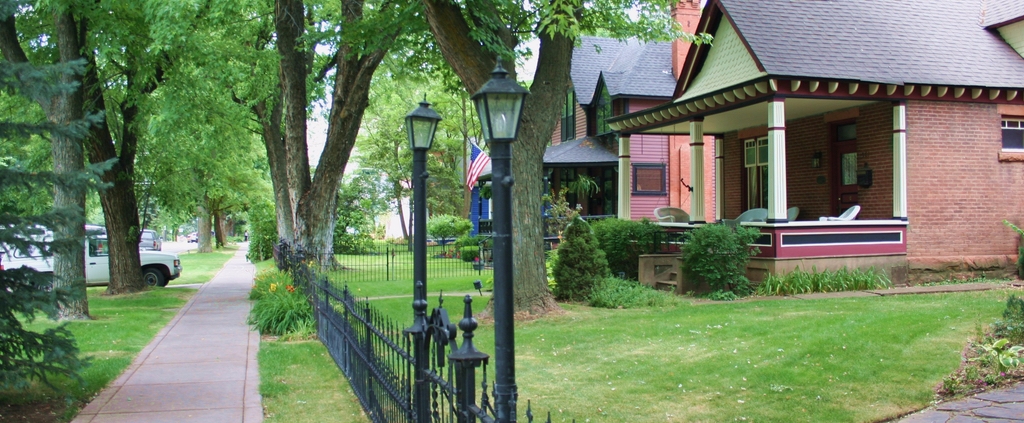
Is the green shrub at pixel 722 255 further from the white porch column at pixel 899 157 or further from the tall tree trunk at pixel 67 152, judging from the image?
the tall tree trunk at pixel 67 152

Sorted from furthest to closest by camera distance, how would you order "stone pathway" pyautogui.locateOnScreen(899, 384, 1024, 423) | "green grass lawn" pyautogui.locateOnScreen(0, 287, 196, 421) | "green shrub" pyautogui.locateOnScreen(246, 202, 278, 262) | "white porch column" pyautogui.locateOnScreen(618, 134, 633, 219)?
1. "green shrub" pyautogui.locateOnScreen(246, 202, 278, 262)
2. "white porch column" pyautogui.locateOnScreen(618, 134, 633, 219)
3. "green grass lawn" pyautogui.locateOnScreen(0, 287, 196, 421)
4. "stone pathway" pyautogui.locateOnScreen(899, 384, 1024, 423)

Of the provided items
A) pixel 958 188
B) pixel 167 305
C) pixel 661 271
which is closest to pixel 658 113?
pixel 661 271

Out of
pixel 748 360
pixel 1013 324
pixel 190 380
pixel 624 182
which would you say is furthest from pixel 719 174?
pixel 190 380

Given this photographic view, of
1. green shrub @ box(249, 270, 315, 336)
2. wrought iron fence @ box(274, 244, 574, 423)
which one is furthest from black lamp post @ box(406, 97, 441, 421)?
green shrub @ box(249, 270, 315, 336)

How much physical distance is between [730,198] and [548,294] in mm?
9629

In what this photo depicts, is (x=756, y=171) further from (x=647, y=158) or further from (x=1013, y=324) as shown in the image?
(x=1013, y=324)

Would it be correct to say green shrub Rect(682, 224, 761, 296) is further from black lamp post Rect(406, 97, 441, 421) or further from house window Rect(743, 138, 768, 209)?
black lamp post Rect(406, 97, 441, 421)

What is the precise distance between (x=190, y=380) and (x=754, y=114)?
12930mm

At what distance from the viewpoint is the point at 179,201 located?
69.4ft

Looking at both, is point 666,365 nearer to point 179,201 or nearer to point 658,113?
point 658,113

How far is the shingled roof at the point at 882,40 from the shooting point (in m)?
14.8

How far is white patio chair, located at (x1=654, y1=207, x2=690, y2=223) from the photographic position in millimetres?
18297

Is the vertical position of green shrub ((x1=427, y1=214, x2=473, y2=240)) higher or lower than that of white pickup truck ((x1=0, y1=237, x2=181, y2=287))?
higher

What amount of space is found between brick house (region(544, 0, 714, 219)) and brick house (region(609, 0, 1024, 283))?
28.1 feet
